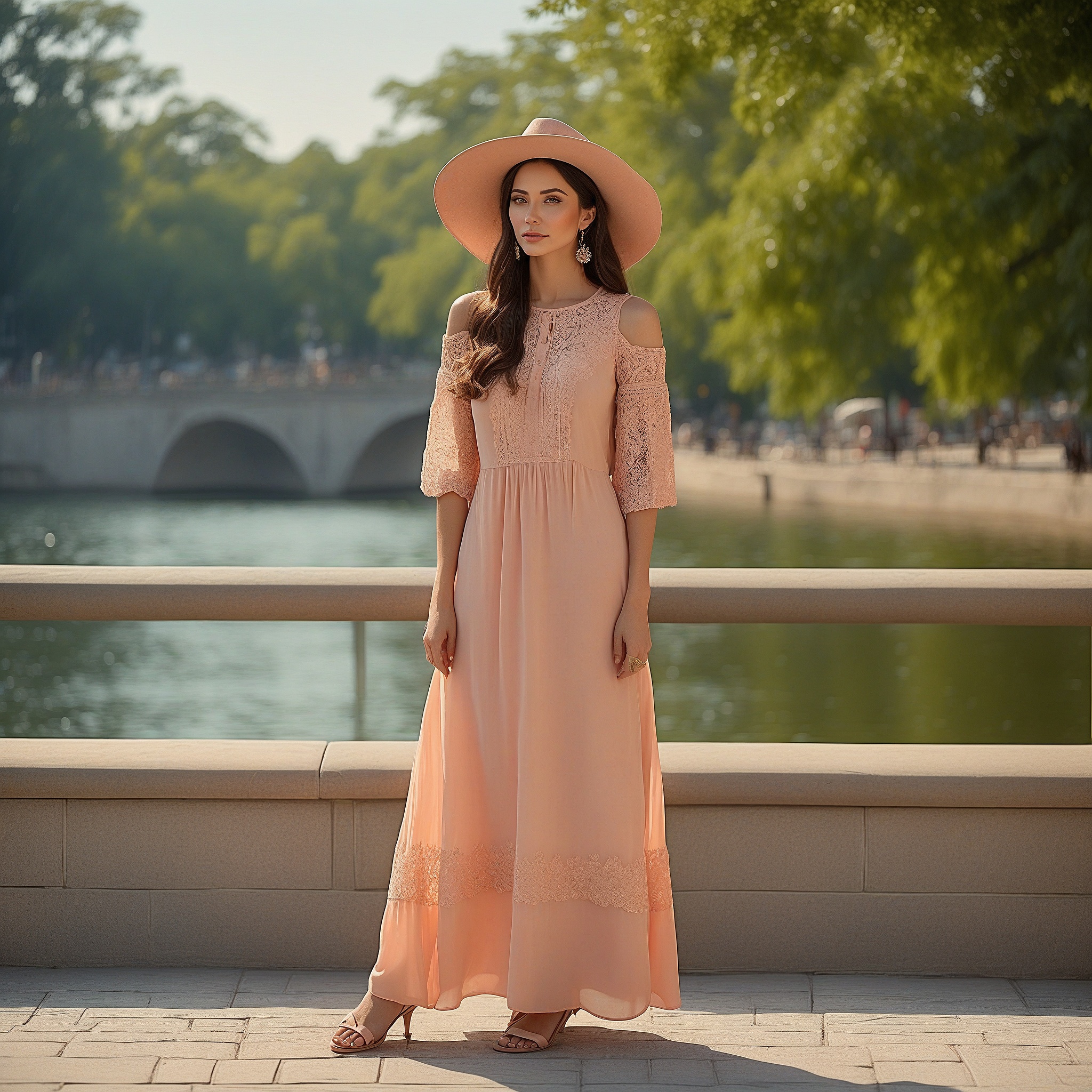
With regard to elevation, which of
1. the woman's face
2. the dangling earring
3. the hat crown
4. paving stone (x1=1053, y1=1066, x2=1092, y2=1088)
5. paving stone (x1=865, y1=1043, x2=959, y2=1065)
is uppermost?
the hat crown

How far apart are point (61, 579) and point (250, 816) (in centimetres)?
75

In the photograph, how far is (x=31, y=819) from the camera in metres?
3.69

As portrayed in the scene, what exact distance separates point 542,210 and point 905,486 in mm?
27324

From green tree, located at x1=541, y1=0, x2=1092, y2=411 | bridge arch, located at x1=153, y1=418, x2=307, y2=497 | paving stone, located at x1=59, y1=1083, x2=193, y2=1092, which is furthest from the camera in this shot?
bridge arch, located at x1=153, y1=418, x2=307, y2=497

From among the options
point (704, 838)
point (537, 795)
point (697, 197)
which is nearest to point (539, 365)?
point (537, 795)

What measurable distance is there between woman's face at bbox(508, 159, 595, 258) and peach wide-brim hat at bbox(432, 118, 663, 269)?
5 cm

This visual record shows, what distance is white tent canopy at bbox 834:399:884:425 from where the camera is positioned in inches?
1768

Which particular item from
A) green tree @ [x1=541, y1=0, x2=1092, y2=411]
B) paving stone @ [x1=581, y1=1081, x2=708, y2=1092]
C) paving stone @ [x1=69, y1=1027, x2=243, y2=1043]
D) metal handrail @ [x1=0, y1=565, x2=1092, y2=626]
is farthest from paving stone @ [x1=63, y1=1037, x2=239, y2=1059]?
green tree @ [x1=541, y1=0, x2=1092, y2=411]

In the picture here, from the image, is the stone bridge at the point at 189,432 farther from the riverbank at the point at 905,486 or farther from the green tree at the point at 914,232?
the green tree at the point at 914,232

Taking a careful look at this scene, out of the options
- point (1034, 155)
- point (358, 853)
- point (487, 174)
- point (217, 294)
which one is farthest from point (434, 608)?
Result: point (217, 294)

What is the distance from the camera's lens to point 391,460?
52.0 metres

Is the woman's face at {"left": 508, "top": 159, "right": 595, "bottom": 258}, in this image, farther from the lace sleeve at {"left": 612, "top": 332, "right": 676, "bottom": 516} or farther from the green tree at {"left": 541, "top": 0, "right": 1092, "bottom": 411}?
the green tree at {"left": 541, "top": 0, "right": 1092, "bottom": 411}

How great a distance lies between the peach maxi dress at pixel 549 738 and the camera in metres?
3.17

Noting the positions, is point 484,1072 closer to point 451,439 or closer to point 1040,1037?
point 1040,1037
